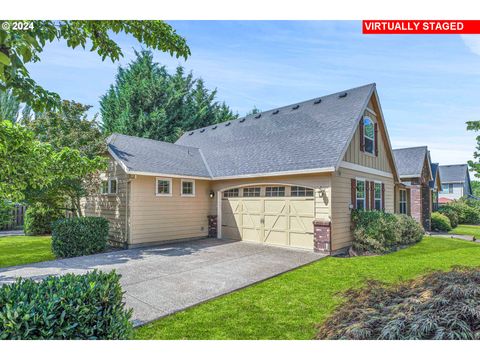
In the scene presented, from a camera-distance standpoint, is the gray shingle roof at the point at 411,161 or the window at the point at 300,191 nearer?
the window at the point at 300,191

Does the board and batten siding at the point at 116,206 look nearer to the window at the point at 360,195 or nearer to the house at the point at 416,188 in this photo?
the window at the point at 360,195

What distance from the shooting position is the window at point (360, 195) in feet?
31.7

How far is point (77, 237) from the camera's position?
311 inches


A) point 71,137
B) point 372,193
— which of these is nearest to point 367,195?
point 372,193

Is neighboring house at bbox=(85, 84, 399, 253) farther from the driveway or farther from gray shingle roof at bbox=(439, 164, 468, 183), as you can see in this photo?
gray shingle roof at bbox=(439, 164, 468, 183)

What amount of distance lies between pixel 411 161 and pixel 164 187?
1360 centimetres

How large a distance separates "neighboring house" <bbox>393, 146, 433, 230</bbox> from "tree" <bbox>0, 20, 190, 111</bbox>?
14.2m

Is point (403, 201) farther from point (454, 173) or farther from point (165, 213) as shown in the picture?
point (454, 173)

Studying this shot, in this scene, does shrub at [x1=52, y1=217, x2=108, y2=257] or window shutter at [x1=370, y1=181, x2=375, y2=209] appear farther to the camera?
window shutter at [x1=370, y1=181, x2=375, y2=209]

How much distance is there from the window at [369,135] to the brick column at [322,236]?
3756mm

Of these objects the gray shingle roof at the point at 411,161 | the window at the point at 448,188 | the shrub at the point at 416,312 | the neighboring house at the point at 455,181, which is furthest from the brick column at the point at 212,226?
the window at the point at 448,188

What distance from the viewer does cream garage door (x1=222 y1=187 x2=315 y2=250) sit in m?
8.62

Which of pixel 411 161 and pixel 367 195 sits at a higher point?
pixel 411 161

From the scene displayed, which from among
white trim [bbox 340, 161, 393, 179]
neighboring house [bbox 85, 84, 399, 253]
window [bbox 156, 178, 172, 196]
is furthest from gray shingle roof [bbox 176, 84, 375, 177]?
window [bbox 156, 178, 172, 196]
